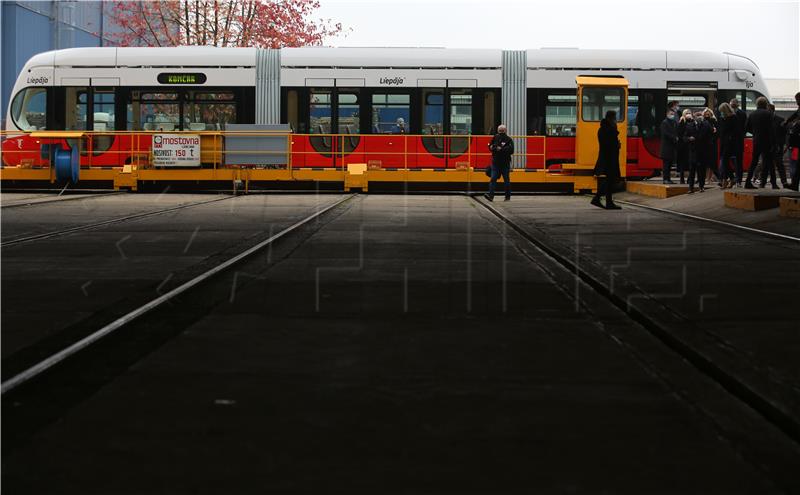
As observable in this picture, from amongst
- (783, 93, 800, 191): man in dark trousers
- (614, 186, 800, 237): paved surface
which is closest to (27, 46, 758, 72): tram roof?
(614, 186, 800, 237): paved surface

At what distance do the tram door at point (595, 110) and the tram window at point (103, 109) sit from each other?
41.8 ft

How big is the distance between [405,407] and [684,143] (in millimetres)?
22514

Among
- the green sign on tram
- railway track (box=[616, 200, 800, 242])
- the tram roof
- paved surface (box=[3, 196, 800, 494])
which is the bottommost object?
paved surface (box=[3, 196, 800, 494])

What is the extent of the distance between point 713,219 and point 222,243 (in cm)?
936

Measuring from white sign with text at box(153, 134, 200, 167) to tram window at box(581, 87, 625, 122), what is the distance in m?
10.6

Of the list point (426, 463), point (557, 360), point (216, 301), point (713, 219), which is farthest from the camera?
point (713, 219)

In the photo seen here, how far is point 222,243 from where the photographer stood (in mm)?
15438

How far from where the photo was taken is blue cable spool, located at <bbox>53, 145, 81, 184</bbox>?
105 ft

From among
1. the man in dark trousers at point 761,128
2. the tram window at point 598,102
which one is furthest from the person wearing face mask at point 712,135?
the tram window at point 598,102

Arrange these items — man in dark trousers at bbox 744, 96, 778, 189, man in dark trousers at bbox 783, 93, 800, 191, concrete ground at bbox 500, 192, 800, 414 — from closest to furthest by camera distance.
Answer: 1. concrete ground at bbox 500, 192, 800, 414
2. man in dark trousers at bbox 783, 93, 800, 191
3. man in dark trousers at bbox 744, 96, 778, 189

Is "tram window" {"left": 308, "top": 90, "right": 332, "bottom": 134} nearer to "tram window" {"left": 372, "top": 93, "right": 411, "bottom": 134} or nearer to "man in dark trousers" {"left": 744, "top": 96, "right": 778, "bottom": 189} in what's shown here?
"tram window" {"left": 372, "top": 93, "right": 411, "bottom": 134}

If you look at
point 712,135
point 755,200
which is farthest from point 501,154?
point 755,200

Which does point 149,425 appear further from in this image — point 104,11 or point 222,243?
point 104,11

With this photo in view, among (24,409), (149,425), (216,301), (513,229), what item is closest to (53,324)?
(216,301)
